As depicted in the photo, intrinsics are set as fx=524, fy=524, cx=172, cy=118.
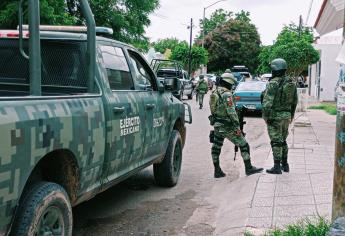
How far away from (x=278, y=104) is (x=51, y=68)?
364cm

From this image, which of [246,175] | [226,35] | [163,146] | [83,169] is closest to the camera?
[83,169]

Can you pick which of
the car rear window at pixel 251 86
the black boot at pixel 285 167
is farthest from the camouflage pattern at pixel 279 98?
the car rear window at pixel 251 86

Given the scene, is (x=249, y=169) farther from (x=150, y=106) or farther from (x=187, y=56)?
(x=187, y=56)

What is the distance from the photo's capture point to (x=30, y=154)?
11.0 feet

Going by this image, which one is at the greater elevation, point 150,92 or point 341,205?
point 150,92

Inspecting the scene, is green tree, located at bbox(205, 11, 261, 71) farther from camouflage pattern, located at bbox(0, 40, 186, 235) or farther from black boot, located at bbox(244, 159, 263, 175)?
camouflage pattern, located at bbox(0, 40, 186, 235)

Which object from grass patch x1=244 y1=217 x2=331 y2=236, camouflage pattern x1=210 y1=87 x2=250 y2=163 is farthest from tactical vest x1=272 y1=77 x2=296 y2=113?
grass patch x1=244 y1=217 x2=331 y2=236

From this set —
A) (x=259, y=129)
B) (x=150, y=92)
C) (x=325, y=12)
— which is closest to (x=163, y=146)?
(x=150, y=92)

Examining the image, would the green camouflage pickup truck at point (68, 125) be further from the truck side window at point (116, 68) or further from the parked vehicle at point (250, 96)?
the parked vehicle at point (250, 96)

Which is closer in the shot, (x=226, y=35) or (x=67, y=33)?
(x=67, y=33)

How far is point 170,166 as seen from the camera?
6988 millimetres

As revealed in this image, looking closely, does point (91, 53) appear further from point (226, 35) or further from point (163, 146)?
point (226, 35)

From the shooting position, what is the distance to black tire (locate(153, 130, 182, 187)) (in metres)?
6.93

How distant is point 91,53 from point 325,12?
11.7m
